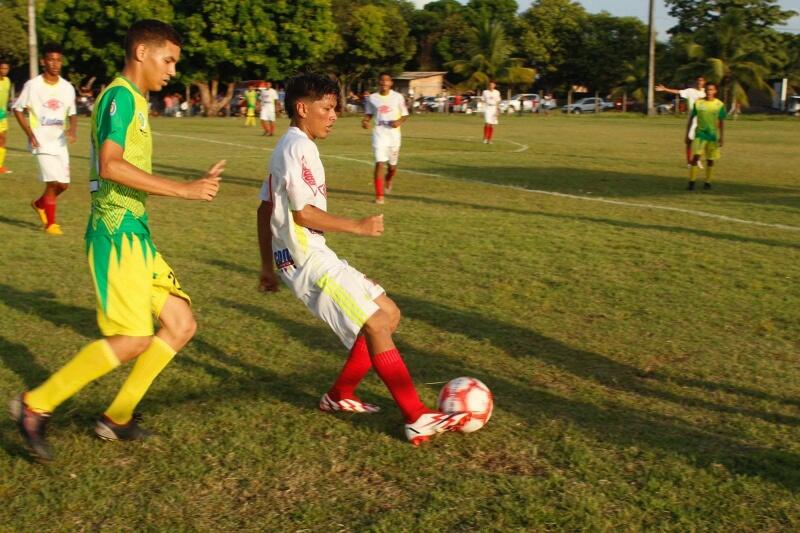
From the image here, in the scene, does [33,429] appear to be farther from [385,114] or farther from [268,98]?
[268,98]

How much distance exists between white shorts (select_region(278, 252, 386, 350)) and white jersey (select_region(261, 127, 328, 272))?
61 mm

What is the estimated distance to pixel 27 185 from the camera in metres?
15.6

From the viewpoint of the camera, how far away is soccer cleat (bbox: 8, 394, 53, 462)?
4156 millimetres

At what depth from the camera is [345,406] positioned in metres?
4.91

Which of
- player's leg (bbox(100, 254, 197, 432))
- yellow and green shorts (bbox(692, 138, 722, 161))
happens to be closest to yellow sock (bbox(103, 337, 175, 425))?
player's leg (bbox(100, 254, 197, 432))

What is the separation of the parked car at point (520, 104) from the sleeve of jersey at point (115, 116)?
60.8m

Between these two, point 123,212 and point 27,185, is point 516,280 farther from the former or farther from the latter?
point 27,185

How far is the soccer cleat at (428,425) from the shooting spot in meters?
4.46

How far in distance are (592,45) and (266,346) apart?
75.5m

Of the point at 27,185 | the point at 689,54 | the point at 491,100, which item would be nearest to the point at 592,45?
the point at 689,54

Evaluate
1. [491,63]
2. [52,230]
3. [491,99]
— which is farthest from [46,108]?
[491,63]

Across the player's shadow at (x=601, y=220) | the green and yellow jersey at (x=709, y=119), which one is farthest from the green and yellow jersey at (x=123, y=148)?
the green and yellow jersey at (x=709, y=119)

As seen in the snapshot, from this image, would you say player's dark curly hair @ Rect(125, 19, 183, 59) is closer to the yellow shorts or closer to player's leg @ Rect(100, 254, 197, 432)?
the yellow shorts

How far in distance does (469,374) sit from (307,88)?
2.09 m
